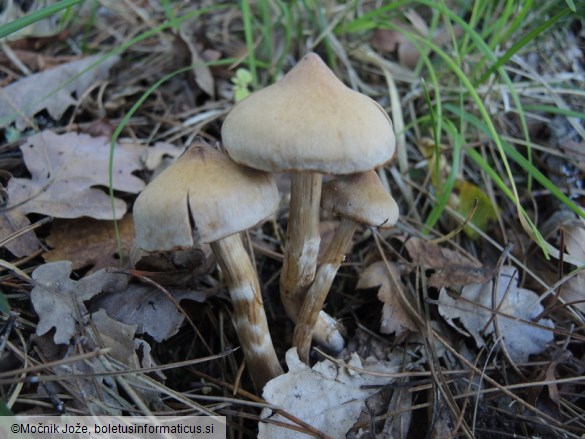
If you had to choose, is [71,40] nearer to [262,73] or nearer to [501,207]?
[262,73]

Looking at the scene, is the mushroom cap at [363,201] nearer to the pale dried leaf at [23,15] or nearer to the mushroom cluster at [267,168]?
the mushroom cluster at [267,168]

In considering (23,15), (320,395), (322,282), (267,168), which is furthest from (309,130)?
(23,15)

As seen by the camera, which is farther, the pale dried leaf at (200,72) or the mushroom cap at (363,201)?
the pale dried leaf at (200,72)

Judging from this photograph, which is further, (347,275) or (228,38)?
(228,38)

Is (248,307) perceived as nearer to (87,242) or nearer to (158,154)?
(87,242)

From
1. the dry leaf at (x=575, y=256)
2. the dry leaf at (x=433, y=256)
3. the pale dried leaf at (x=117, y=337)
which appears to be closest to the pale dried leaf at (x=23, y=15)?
the pale dried leaf at (x=117, y=337)

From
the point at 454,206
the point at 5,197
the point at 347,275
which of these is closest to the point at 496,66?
the point at 454,206
